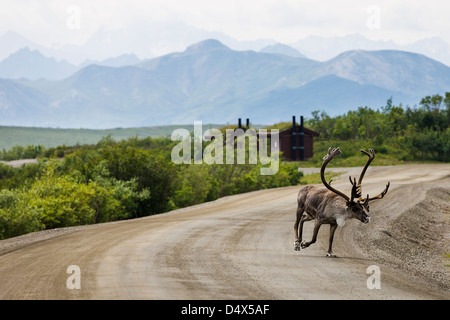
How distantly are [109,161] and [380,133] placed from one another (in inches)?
2368

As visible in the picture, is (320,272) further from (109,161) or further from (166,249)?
(109,161)

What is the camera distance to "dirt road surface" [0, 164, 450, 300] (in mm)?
11023

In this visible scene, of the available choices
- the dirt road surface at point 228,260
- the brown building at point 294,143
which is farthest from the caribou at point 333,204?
the brown building at point 294,143

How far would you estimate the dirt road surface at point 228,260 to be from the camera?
11023 millimetres

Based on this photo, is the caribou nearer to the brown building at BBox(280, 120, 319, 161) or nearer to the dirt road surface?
the dirt road surface

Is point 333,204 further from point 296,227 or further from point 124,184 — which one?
point 124,184

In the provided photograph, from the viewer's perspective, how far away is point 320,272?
12891 millimetres

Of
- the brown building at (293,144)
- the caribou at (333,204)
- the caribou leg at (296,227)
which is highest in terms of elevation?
the brown building at (293,144)

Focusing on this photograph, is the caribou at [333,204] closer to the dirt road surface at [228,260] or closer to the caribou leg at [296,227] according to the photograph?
the caribou leg at [296,227]

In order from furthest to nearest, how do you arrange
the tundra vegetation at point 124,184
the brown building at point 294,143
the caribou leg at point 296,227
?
the brown building at point 294,143 < the tundra vegetation at point 124,184 < the caribou leg at point 296,227

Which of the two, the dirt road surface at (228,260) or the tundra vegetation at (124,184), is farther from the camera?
the tundra vegetation at (124,184)

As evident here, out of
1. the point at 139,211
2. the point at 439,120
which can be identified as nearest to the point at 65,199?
the point at 139,211

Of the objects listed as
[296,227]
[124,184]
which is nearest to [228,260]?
[296,227]
